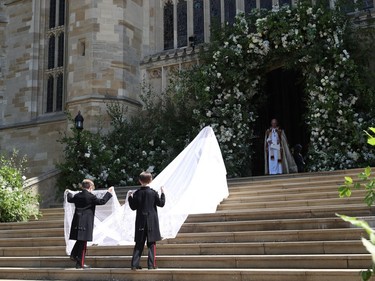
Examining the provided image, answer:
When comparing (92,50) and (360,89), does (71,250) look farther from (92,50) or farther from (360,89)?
(92,50)

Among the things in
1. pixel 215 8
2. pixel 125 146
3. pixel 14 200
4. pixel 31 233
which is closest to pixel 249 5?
pixel 215 8

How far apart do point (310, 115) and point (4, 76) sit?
446 inches

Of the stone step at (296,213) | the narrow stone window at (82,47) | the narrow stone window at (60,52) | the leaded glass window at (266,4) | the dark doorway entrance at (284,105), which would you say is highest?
the leaded glass window at (266,4)

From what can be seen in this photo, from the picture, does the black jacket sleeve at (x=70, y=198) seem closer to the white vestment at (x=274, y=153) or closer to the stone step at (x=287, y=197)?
the stone step at (x=287, y=197)

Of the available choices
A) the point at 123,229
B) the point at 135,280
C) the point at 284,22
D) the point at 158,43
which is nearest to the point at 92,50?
the point at 158,43

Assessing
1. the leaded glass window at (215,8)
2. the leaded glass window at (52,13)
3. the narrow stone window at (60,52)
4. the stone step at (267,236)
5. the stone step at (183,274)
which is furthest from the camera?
the leaded glass window at (52,13)

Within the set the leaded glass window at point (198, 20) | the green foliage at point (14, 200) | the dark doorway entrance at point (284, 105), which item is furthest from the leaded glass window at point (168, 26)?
the green foliage at point (14, 200)

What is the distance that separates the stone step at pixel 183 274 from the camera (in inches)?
210

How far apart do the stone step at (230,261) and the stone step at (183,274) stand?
207 mm

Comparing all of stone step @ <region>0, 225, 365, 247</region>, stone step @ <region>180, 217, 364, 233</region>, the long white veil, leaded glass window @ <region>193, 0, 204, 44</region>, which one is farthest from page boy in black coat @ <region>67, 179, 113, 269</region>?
leaded glass window @ <region>193, 0, 204, 44</region>

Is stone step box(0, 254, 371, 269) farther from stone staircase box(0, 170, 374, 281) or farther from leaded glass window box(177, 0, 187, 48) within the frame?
leaded glass window box(177, 0, 187, 48)

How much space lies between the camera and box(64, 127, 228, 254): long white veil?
7.27 m

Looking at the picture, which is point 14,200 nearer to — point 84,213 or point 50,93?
point 84,213

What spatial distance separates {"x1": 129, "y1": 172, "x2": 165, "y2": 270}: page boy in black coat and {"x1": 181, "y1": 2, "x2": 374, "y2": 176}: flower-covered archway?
6.54 m
